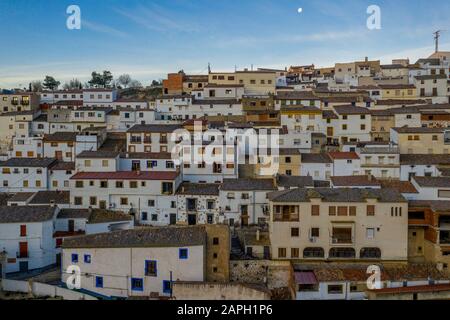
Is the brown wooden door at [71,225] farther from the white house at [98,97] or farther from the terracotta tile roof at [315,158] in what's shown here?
the white house at [98,97]

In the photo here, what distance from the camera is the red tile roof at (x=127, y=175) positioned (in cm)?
1958

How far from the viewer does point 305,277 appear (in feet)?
48.0

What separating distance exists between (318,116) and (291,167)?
239 inches

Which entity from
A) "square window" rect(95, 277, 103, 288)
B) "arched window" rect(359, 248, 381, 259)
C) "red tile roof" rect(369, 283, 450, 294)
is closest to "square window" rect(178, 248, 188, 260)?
"square window" rect(95, 277, 103, 288)

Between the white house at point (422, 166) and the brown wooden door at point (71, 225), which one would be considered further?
the white house at point (422, 166)

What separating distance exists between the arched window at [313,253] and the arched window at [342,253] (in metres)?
0.27

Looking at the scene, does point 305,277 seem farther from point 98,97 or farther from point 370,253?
point 98,97

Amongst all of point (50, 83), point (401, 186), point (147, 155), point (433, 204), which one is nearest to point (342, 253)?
point (433, 204)

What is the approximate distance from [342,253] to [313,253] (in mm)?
867

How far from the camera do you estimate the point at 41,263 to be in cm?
1684

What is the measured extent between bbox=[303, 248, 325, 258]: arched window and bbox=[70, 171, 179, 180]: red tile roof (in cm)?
602

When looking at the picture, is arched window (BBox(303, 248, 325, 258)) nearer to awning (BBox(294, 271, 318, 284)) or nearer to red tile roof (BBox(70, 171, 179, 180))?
awning (BBox(294, 271, 318, 284))

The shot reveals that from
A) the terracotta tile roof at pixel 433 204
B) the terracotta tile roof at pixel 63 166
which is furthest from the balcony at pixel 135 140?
the terracotta tile roof at pixel 433 204
